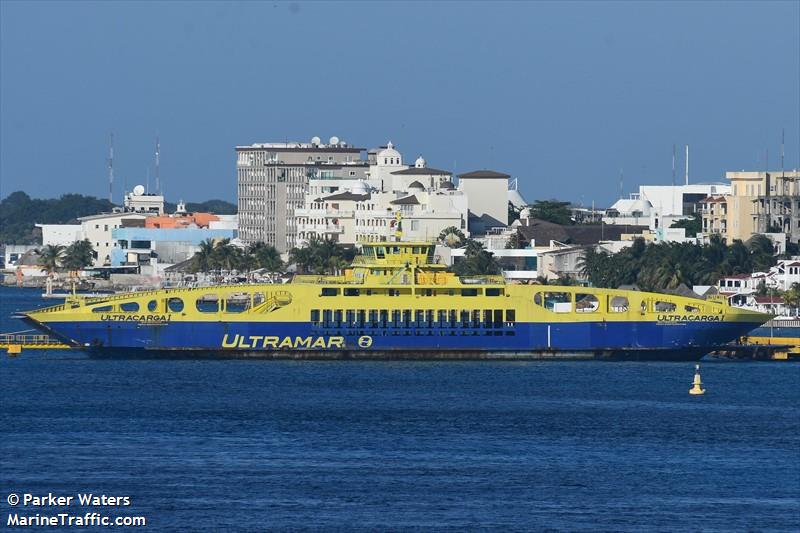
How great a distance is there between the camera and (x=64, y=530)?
49.4m

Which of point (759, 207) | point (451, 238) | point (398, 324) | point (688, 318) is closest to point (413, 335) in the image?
point (398, 324)

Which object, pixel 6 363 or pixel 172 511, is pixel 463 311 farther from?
pixel 172 511

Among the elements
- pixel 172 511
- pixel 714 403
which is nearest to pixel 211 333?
pixel 714 403

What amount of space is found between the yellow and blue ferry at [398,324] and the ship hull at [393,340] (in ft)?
0.14

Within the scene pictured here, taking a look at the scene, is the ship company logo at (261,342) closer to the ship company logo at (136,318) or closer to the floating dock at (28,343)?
the ship company logo at (136,318)

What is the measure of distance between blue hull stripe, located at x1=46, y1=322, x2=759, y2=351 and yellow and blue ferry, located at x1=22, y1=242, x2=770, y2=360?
43mm

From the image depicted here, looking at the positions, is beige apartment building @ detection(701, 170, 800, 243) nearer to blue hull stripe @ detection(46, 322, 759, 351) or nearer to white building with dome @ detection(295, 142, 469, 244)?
white building with dome @ detection(295, 142, 469, 244)

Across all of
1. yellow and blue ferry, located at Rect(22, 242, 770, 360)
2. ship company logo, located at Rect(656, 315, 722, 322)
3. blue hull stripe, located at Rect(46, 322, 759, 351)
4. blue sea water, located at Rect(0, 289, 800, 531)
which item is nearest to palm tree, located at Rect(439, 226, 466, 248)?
yellow and blue ferry, located at Rect(22, 242, 770, 360)

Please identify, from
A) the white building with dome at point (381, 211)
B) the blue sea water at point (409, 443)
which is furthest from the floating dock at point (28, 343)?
the white building with dome at point (381, 211)

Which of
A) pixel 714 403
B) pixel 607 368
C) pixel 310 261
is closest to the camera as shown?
pixel 714 403

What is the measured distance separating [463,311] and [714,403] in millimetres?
18263

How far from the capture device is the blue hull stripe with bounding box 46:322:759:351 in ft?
298

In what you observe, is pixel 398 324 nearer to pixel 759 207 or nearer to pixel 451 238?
pixel 759 207

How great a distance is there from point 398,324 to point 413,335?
815mm
